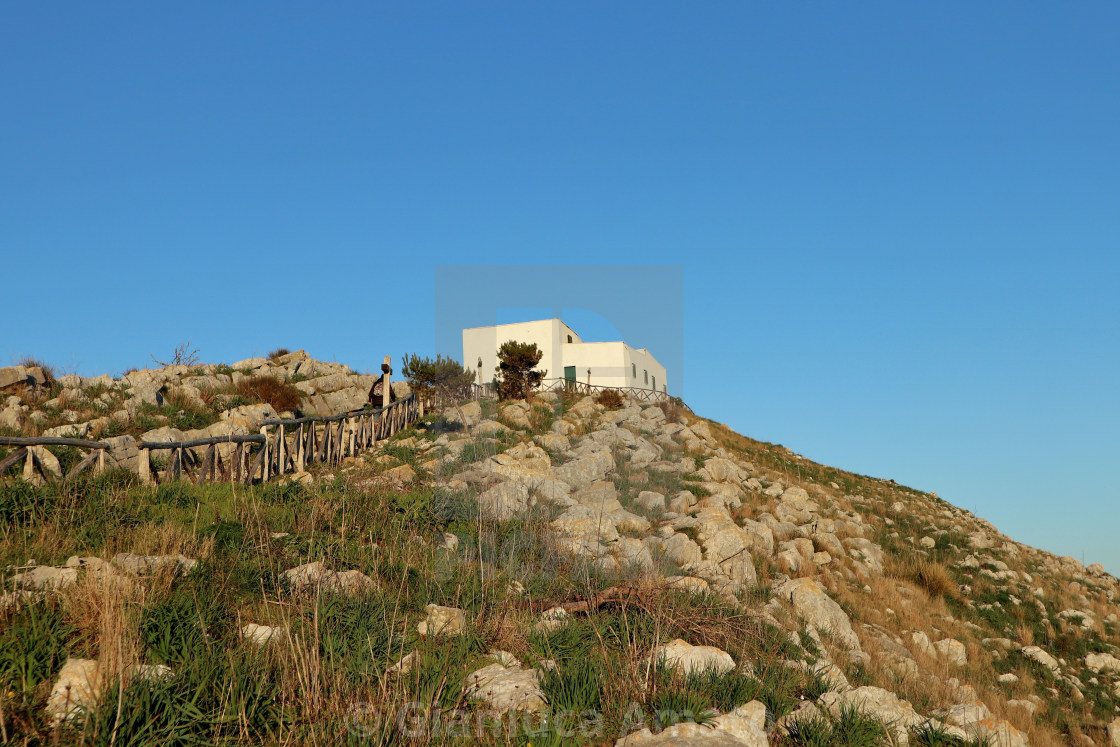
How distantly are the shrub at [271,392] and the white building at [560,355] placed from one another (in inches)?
431

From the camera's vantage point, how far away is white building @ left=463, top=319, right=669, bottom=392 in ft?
115

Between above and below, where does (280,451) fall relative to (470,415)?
below

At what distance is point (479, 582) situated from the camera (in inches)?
270

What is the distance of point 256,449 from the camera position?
54.9 ft

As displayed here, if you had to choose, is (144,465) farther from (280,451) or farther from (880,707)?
(880,707)

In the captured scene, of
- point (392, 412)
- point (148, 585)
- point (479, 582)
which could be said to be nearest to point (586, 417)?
point (392, 412)

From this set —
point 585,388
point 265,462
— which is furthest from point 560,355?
point 265,462

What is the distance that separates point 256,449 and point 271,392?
24.1ft

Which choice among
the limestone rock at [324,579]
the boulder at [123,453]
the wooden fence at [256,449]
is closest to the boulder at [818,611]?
the limestone rock at [324,579]

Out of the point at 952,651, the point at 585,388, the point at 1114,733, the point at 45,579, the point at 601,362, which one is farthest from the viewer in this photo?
the point at 601,362

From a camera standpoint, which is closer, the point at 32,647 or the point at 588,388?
the point at 32,647

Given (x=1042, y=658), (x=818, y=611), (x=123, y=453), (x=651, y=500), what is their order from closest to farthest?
(x=818, y=611) < (x=123, y=453) < (x=1042, y=658) < (x=651, y=500)

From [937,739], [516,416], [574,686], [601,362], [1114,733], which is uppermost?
[601,362]

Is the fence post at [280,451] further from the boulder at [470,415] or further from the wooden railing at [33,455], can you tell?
the boulder at [470,415]
